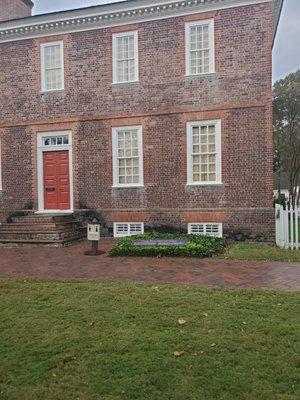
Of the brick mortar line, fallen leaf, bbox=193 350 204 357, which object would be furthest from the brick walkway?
the brick mortar line

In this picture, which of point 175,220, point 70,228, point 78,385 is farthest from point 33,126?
point 78,385

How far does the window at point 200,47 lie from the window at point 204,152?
1.80 metres

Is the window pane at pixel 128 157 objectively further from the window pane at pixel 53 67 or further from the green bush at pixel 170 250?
the green bush at pixel 170 250

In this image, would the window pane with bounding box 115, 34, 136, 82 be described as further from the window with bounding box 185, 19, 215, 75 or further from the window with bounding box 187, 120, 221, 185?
the window with bounding box 187, 120, 221, 185

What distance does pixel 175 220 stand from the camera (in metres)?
13.3

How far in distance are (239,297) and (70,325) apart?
257 cm

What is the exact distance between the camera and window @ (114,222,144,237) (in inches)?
544

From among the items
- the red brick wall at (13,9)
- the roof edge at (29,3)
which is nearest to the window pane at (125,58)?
the red brick wall at (13,9)

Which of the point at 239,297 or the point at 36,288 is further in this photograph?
the point at 36,288

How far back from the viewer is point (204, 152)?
13039 mm

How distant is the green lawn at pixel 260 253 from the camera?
370 inches

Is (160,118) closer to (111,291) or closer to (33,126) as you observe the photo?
(33,126)

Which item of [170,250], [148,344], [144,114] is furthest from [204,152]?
[148,344]

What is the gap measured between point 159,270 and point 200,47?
26.9 feet
